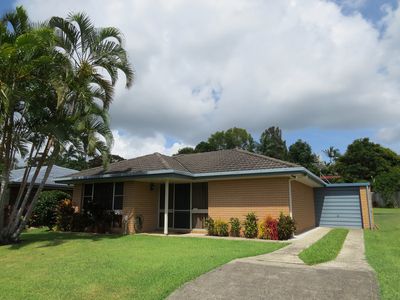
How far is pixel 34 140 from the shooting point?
12.5m

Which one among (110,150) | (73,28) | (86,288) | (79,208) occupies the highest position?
(73,28)

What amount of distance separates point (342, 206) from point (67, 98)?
1554 cm

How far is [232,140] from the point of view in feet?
194

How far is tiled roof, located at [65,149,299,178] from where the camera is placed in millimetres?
14055

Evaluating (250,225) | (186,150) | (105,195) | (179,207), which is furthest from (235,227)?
(186,150)

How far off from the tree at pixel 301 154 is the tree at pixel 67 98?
46294 millimetres

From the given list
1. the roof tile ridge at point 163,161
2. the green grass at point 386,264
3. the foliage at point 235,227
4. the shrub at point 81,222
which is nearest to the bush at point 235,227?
the foliage at point 235,227

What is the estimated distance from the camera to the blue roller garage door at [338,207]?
18500mm

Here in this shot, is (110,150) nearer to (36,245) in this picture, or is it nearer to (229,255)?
(36,245)

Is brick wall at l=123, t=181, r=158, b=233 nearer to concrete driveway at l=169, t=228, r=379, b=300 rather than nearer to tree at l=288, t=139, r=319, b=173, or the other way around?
concrete driveway at l=169, t=228, r=379, b=300

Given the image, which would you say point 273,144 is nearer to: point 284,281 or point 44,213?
point 44,213

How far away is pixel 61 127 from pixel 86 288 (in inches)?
293

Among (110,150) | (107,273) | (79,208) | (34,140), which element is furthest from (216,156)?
(107,273)

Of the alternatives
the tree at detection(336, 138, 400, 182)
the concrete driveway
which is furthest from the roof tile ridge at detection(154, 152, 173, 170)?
the tree at detection(336, 138, 400, 182)
